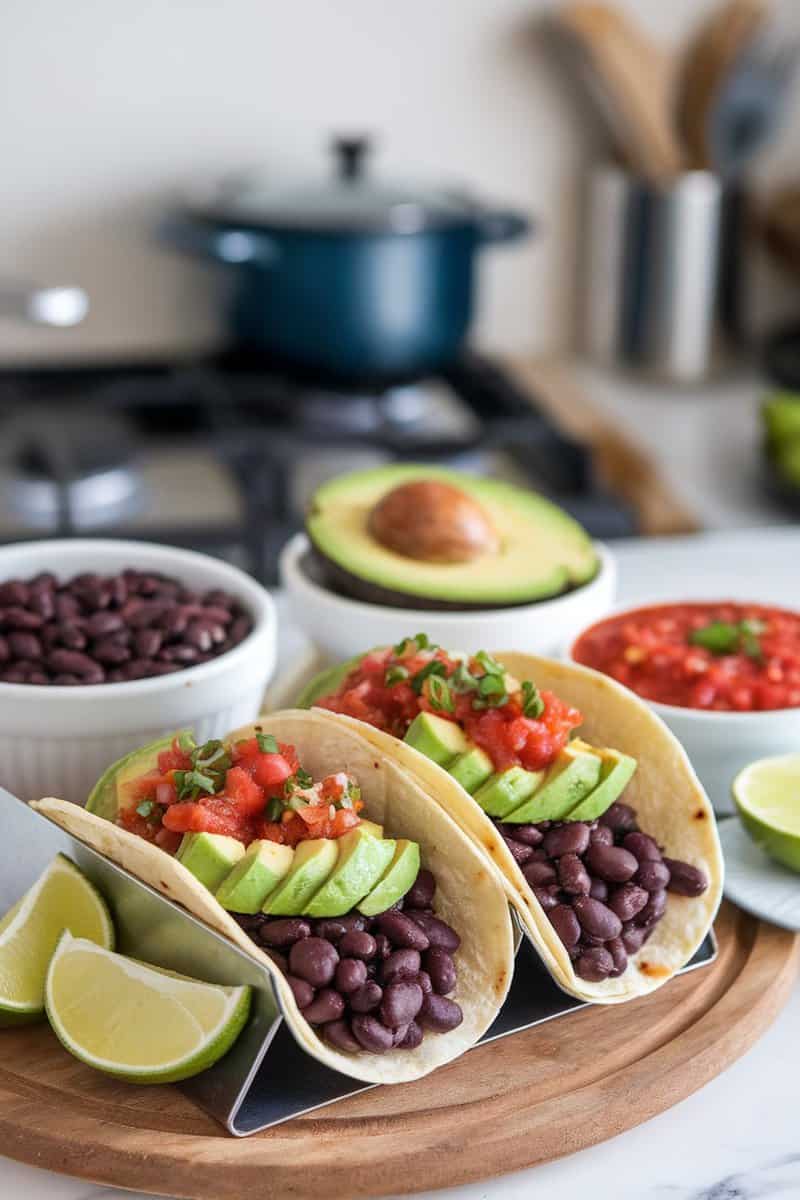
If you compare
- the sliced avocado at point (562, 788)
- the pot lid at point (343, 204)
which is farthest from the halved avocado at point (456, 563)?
the pot lid at point (343, 204)

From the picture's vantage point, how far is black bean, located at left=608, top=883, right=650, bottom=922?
129cm

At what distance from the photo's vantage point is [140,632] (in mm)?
1519

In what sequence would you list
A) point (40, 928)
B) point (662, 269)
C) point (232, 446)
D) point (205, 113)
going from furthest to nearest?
point (662, 269) < point (205, 113) < point (232, 446) < point (40, 928)

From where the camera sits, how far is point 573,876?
1.28m

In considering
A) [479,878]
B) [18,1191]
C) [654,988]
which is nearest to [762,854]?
[654,988]

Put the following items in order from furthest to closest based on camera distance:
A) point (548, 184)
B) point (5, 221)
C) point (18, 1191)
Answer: point (548, 184), point (5, 221), point (18, 1191)

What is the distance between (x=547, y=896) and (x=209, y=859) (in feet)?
0.91

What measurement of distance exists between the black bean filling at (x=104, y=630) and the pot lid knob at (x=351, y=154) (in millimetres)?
1523

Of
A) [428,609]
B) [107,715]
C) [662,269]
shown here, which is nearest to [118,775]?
[107,715]

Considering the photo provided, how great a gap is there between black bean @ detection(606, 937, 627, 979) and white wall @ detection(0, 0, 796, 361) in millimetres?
2310

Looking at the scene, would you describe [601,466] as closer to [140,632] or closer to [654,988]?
[140,632]

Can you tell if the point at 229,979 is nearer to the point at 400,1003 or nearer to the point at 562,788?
the point at 400,1003

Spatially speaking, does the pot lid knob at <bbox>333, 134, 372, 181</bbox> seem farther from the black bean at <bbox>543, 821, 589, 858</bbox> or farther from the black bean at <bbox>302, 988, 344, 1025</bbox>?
the black bean at <bbox>302, 988, 344, 1025</bbox>

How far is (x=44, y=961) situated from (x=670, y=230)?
249 centimetres
